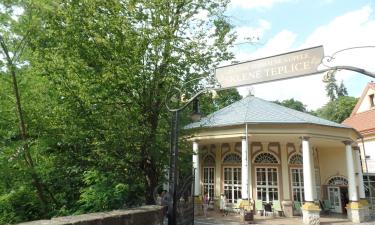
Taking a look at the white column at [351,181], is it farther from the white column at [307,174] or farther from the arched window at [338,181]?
the arched window at [338,181]

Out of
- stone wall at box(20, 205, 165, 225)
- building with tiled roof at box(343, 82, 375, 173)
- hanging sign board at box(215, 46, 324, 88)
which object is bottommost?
stone wall at box(20, 205, 165, 225)

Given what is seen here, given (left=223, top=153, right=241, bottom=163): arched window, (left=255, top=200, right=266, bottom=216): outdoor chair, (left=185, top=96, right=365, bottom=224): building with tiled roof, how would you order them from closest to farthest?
(left=185, top=96, right=365, bottom=224): building with tiled roof
(left=255, top=200, right=266, bottom=216): outdoor chair
(left=223, top=153, right=241, bottom=163): arched window

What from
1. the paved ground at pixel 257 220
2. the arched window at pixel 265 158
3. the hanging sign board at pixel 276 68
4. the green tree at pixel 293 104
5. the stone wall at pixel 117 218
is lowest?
the paved ground at pixel 257 220

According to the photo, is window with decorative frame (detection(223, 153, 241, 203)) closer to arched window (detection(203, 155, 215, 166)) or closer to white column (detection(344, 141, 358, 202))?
arched window (detection(203, 155, 215, 166))

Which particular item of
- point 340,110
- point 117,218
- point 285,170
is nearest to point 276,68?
point 117,218

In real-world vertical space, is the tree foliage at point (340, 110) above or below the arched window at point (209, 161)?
above

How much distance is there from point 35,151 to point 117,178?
2.44 m

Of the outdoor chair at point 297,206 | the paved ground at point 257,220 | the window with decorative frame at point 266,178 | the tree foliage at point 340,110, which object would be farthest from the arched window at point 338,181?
the tree foliage at point 340,110

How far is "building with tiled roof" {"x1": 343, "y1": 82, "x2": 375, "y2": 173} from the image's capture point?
103ft

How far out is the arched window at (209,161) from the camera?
2471cm

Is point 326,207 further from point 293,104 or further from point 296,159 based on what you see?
point 293,104

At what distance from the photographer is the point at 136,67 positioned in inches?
344

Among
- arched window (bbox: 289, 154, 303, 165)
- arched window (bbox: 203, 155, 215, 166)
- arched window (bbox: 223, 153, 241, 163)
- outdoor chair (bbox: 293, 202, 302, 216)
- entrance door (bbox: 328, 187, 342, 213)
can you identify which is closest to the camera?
outdoor chair (bbox: 293, 202, 302, 216)

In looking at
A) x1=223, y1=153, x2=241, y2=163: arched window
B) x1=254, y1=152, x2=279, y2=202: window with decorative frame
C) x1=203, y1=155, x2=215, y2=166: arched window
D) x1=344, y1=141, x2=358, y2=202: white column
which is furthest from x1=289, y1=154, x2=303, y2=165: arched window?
x1=203, y1=155, x2=215, y2=166: arched window
